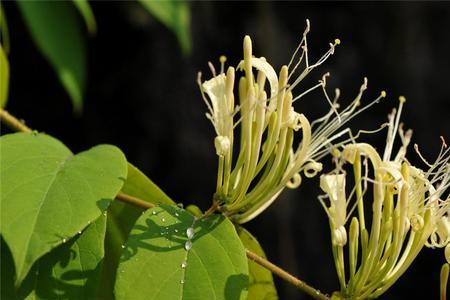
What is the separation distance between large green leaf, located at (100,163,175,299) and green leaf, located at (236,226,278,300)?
0.10m

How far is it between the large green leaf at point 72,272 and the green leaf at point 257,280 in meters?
0.19

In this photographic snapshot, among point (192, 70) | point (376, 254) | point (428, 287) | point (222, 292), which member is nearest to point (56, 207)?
point (222, 292)

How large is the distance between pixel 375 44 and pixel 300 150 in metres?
2.16

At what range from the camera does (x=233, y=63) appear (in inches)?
110

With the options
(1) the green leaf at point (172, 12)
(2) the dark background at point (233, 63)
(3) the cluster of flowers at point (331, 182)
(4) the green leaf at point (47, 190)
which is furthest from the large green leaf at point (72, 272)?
(2) the dark background at point (233, 63)

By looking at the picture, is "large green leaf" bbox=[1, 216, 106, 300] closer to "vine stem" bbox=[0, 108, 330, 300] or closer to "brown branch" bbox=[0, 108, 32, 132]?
"vine stem" bbox=[0, 108, 330, 300]

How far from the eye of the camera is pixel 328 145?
85 cm

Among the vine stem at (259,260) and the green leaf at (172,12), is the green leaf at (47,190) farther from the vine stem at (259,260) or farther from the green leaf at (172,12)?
the green leaf at (172,12)

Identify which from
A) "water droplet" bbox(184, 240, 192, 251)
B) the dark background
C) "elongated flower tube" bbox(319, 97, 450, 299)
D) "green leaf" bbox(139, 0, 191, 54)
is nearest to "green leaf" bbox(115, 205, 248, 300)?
"water droplet" bbox(184, 240, 192, 251)

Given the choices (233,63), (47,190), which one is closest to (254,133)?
(47,190)

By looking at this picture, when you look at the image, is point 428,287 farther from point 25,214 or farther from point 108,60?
point 25,214

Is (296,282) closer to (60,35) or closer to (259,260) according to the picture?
(259,260)

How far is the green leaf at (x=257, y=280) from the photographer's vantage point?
2.79 ft

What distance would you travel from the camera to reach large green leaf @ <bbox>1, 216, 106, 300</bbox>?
707 mm
